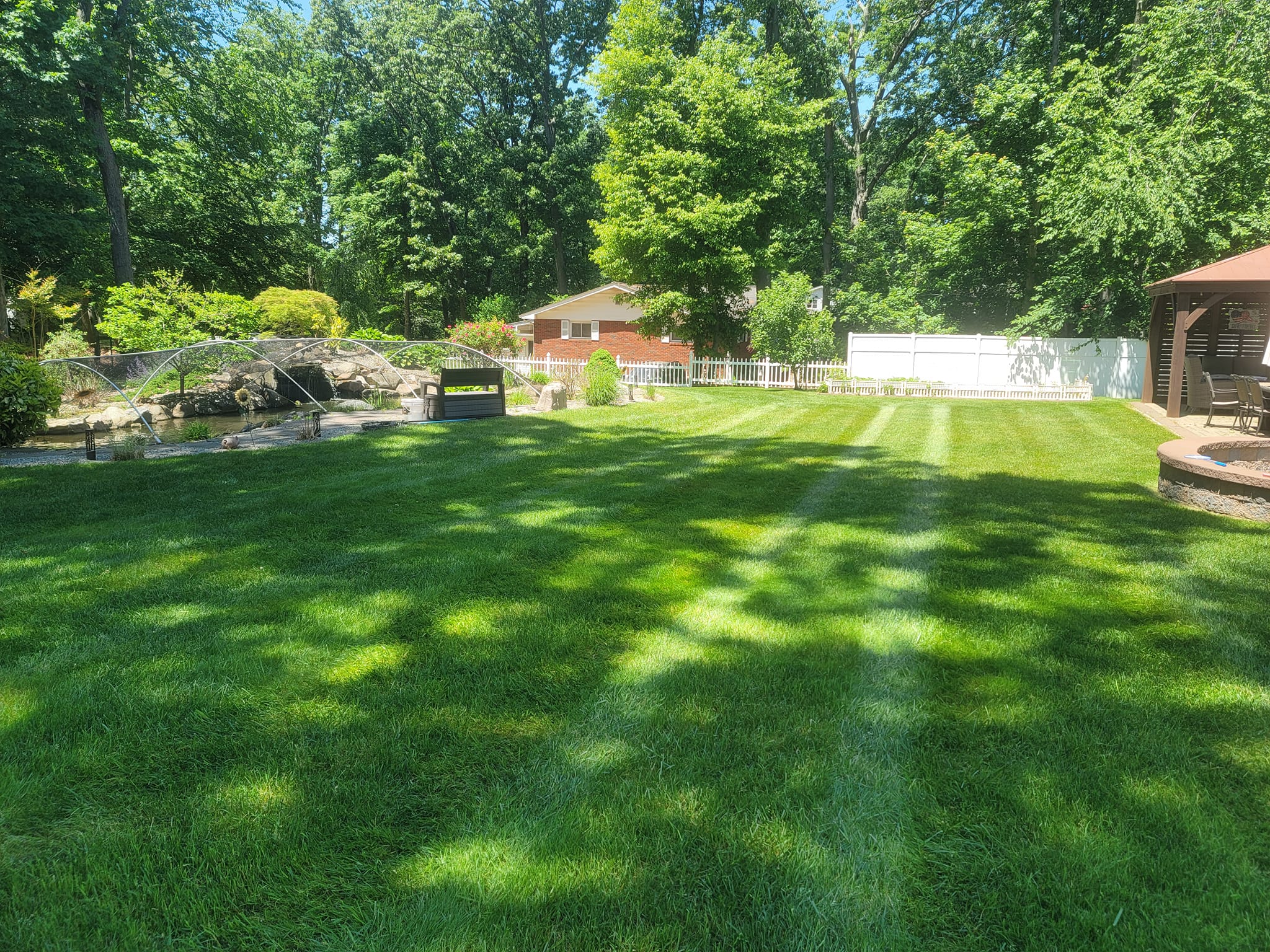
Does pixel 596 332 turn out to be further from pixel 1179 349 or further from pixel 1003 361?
pixel 1179 349

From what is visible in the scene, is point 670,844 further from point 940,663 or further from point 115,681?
point 115,681

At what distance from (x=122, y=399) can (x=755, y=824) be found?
1440 cm

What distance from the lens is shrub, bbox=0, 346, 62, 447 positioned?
10781 millimetres

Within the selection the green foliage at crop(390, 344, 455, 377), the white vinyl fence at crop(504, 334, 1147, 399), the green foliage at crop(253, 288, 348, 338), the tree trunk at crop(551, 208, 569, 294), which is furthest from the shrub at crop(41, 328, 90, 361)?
the tree trunk at crop(551, 208, 569, 294)

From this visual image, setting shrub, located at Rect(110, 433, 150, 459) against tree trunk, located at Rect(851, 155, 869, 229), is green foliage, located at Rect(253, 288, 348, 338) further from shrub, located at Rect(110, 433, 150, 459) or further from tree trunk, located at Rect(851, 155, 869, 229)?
tree trunk, located at Rect(851, 155, 869, 229)

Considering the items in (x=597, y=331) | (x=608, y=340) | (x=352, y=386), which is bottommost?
(x=352, y=386)

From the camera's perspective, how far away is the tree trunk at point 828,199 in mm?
31812

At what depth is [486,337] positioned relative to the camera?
2608cm

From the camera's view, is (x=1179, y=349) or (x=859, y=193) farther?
(x=859, y=193)

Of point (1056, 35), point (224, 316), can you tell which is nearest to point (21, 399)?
point (224, 316)

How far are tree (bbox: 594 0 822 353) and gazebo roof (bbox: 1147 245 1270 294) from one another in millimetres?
14091

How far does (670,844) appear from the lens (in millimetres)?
2381

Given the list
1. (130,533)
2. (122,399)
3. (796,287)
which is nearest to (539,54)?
(796,287)

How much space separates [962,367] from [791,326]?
5849mm
